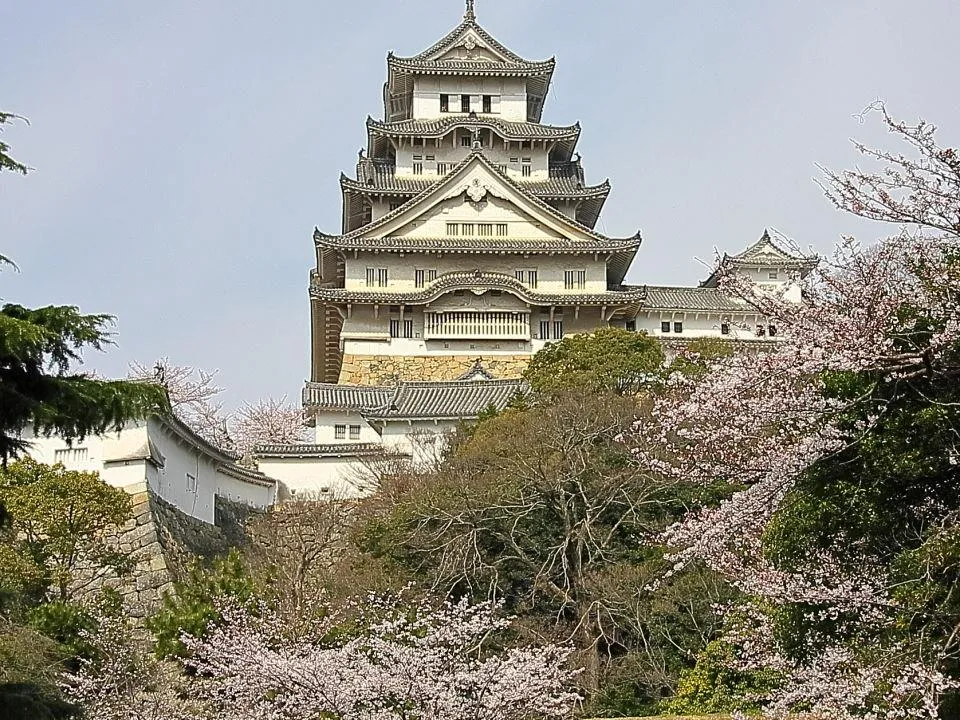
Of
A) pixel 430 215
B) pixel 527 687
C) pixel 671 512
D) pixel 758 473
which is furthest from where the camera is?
pixel 430 215

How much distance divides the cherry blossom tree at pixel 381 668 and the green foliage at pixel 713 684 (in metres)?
1.30

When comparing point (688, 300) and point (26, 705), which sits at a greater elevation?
point (688, 300)

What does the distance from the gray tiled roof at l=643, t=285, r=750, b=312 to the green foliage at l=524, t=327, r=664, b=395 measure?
10.1m

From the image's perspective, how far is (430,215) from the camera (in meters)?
38.3

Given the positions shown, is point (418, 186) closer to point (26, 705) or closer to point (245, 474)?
point (245, 474)

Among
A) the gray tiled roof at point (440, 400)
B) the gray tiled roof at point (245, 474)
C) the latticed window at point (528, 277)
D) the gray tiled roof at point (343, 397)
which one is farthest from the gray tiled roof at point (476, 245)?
the gray tiled roof at point (245, 474)

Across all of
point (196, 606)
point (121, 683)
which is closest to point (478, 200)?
point (196, 606)

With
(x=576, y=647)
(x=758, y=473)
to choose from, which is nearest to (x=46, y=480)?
(x=576, y=647)

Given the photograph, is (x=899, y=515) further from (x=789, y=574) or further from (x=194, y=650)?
(x=194, y=650)

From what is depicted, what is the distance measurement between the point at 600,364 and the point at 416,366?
454 inches

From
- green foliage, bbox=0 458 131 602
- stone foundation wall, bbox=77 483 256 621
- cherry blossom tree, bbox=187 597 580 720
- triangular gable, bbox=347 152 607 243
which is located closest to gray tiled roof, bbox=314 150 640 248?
triangular gable, bbox=347 152 607 243

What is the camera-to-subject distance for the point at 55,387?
7.96 metres

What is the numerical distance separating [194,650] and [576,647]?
4.85 metres

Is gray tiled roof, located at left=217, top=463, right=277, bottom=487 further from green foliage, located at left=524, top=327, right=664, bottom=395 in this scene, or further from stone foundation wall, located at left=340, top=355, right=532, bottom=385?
stone foundation wall, located at left=340, top=355, right=532, bottom=385
